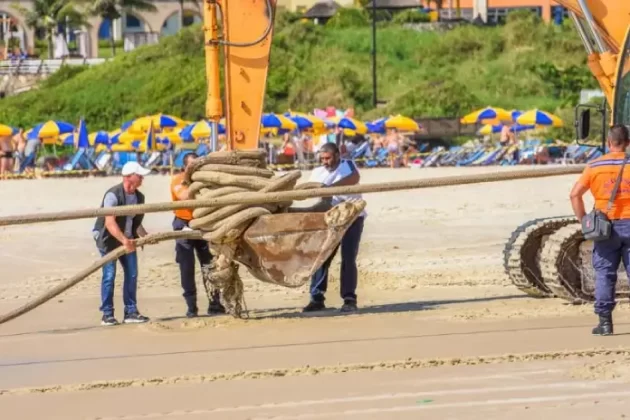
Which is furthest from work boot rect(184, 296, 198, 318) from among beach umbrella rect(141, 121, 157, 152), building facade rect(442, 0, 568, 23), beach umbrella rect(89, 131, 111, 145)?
building facade rect(442, 0, 568, 23)

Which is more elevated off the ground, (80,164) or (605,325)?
(605,325)

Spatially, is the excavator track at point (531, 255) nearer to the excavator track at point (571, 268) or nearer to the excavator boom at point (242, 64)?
the excavator track at point (571, 268)

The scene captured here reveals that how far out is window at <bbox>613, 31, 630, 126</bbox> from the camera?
1273cm

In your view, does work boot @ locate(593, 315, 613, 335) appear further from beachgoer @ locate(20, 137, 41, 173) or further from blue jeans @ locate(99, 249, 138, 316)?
beachgoer @ locate(20, 137, 41, 173)

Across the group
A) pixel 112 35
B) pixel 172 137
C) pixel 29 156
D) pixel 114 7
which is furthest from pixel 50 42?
pixel 29 156

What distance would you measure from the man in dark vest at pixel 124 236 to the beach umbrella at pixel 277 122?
32246mm

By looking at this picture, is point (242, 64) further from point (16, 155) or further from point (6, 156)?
point (16, 155)

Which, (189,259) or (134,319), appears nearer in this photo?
(134,319)

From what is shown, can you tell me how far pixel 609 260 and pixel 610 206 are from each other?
0.39m

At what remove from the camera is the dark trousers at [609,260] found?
35.0 ft

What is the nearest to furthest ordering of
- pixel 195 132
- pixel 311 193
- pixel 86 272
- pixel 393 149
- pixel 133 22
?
pixel 311 193, pixel 86 272, pixel 393 149, pixel 195 132, pixel 133 22

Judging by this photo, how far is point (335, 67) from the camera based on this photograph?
67.2 m

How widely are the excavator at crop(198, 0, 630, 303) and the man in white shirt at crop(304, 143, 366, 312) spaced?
2.36ft

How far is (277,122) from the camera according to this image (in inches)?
1804
